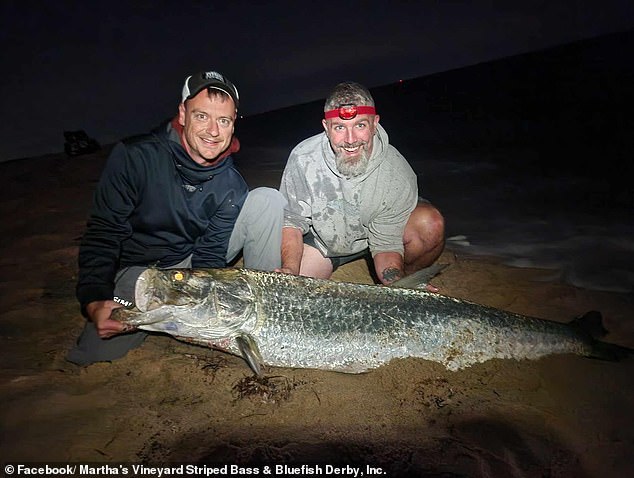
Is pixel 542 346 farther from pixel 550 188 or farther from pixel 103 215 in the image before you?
pixel 550 188

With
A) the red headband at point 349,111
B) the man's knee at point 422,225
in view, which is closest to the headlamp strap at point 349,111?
the red headband at point 349,111

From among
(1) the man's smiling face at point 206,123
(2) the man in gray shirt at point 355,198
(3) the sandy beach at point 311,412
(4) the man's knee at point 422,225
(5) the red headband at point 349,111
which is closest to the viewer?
(3) the sandy beach at point 311,412

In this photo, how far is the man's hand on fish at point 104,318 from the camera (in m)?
2.42

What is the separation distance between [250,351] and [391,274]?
4.49ft

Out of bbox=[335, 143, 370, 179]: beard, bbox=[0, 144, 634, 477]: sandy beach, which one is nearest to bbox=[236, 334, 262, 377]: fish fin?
bbox=[0, 144, 634, 477]: sandy beach

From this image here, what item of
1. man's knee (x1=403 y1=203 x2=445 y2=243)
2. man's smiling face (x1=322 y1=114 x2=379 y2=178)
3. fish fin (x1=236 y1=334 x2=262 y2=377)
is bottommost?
fish fin (x1=236 y1=334 x2=262 y2=377)

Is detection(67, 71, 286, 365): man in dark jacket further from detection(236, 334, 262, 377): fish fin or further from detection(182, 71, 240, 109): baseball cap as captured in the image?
detection(236, 334, 262, 377): fish fin

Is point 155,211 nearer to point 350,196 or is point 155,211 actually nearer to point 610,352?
point 350,196

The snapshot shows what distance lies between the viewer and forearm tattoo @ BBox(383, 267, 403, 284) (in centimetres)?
339

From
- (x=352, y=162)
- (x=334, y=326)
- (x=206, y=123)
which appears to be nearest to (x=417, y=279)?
(x=334, y=326)

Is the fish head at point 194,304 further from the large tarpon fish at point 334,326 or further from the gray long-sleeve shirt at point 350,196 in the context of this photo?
the gray long-sleeve shirt at point 350,196

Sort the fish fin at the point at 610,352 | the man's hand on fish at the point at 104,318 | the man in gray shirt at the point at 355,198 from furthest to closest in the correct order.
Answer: the man in gray shirt at the point at 355,198 → the fish fin at the point at 610,352 → the man's hand on fish at the point at 104,318

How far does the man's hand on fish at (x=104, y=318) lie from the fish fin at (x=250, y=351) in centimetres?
68

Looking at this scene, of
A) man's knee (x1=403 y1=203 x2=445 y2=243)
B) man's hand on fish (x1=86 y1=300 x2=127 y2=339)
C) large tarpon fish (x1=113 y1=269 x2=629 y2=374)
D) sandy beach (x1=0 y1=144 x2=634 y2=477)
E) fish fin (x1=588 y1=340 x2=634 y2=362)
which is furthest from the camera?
man's knee (x1=403 y1=203 x2=445 y2=243)
